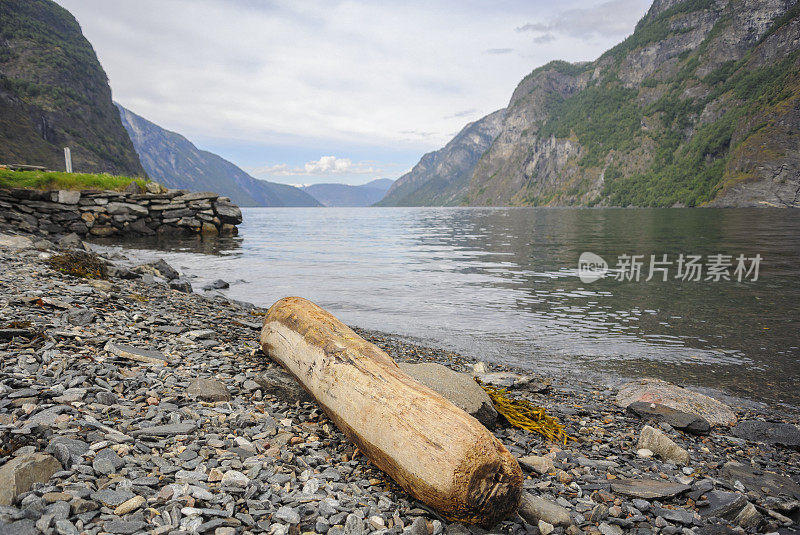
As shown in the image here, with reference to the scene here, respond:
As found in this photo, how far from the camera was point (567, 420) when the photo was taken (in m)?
6.13

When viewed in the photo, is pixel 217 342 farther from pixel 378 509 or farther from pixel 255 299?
pixel 255 299

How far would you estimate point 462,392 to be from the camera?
5480mm

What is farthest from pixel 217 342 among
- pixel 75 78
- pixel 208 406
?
pixel 75 78

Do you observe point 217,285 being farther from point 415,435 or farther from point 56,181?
point 56,181

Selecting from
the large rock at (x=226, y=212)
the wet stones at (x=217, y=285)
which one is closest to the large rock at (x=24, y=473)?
the wet stones at (x=217, y=285)

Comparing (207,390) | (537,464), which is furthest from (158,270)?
(537,464)

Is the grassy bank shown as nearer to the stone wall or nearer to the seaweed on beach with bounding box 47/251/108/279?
the stone wall

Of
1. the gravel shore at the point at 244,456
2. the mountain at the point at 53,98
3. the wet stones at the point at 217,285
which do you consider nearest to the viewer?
the gravel shore at the point at 244,456

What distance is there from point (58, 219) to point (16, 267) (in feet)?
70.1

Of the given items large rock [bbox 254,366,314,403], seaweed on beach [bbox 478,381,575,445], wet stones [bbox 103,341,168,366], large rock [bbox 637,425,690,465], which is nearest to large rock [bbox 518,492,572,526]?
seaweed on beach [bbox 478,381,575,445]

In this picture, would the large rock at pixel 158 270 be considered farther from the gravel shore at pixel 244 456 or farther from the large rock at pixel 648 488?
the large rock at pixel 648 488

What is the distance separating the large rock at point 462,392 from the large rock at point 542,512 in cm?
144

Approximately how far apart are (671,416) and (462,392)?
3.41 meters

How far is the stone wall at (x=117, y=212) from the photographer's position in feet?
81.2
